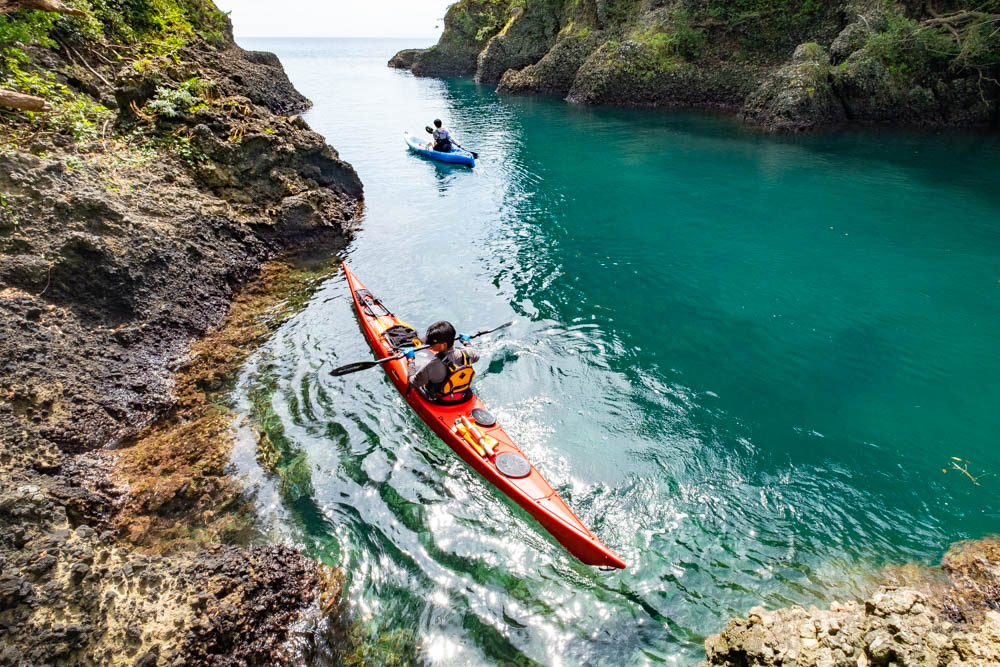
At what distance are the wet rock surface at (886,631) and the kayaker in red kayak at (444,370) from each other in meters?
4.42

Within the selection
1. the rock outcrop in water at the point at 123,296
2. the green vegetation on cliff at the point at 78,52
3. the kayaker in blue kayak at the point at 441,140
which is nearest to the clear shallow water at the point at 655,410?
the rock outcrop in water at the point at 123,296

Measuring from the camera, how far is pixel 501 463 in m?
6.54

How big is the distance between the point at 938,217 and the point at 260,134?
19.9 metres

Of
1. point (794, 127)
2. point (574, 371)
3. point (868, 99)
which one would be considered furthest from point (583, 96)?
point (574, 371)

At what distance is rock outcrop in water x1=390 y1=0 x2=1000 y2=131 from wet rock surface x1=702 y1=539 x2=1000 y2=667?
24.8 meters

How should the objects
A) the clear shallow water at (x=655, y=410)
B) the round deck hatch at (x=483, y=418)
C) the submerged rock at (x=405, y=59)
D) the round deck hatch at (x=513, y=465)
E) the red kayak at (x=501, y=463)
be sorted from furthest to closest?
the submerged rock at (x=405, y=59)
the round deck hatch at (x=483, y=418)
the round deck hatch at (x=513, y=465)
the red kayak at (x=501, y=463)
the clear shallow water at (x=655, y=410)

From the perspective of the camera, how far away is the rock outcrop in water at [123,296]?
4.25 m

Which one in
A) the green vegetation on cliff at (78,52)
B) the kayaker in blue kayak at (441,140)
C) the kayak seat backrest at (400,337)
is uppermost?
the green vegetation on cliff at (78,52)

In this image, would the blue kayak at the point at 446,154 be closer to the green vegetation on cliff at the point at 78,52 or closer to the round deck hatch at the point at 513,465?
the green vegetation on cliff at the point at 78,52

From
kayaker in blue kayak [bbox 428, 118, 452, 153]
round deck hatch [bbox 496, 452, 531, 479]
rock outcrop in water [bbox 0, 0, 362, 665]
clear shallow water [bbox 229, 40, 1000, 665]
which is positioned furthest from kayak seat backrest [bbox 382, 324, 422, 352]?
kayaker in blue kayak [bbox 428, 118, 452, 153]

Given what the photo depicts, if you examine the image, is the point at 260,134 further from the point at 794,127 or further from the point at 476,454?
the point at 794,127

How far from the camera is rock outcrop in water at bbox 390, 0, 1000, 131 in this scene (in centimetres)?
2231

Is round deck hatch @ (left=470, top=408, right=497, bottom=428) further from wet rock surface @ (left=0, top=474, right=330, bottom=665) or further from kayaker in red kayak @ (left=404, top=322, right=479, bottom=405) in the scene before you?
wet rock surface @ (left=0, top=474, right=330, bottom=665)

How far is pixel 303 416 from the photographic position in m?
7.84
